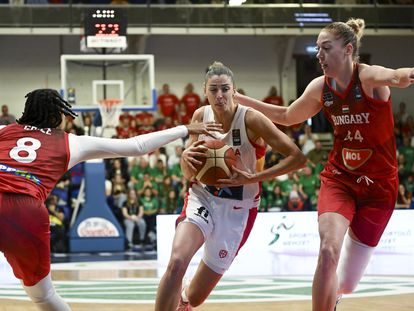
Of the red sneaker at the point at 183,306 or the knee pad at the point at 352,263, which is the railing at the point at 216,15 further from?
the knee pad at the point at 352,263

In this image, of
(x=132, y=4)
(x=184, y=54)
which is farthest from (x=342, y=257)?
(x=184, y=54)

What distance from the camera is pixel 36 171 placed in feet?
15.7

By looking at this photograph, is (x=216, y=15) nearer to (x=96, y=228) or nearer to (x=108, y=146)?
(x=96, y=228)

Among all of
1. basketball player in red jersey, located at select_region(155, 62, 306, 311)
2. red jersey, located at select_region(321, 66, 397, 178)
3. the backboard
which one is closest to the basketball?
basketball player in red jersey, located at select_region(155, 62, 306, 311)

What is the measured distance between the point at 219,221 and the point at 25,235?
1574mm

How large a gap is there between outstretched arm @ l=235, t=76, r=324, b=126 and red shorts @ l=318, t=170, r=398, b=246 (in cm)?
55

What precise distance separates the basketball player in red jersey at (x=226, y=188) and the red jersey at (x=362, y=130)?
347mm

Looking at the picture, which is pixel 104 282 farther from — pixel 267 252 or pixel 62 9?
pixel 62 9

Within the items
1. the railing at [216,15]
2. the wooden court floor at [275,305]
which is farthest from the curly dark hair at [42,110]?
the railing at [216,15]

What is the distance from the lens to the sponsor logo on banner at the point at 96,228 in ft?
50.1

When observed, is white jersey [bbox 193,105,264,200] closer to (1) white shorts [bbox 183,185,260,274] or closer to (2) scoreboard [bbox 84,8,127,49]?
(1) white shorts [bbox 183,185,260,274]

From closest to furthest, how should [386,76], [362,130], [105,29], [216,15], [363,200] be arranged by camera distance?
[386,76] → [362,130] → [363,200] → [105,29] → [216,15]

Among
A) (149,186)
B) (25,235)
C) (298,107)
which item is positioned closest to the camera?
(25,235)

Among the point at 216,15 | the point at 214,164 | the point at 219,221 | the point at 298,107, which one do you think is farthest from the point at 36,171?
the point at 216,15
